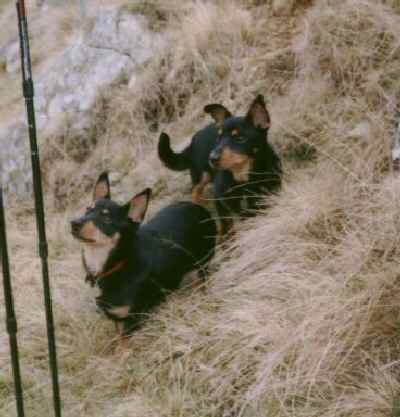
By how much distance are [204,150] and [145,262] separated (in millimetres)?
1126

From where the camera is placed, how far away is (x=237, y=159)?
12.4 feet

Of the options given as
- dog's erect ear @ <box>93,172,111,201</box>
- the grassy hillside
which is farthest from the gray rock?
dog's erect ear @ <box>93,172,111,201</box>

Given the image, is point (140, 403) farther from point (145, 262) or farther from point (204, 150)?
point (204, 150)

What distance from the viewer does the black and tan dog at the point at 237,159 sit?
12.4 ft

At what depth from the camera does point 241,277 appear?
332 centimetres

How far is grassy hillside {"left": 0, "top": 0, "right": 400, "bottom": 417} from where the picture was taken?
8.44 feet

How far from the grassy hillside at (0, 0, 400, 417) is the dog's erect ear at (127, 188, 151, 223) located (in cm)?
53

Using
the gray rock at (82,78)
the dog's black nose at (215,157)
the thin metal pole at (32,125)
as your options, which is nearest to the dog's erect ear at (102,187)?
the dog's black nose at (215,157)

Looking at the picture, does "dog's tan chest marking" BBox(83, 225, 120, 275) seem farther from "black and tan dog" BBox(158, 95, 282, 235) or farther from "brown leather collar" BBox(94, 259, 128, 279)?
"black and tan dog" BBox(158, 95, 282, 235)

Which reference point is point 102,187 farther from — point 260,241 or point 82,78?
point 82,78

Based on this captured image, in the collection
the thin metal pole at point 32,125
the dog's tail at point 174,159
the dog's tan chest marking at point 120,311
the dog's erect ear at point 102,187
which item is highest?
the thin metal pole at point 32,125

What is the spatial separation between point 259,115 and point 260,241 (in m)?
0.85

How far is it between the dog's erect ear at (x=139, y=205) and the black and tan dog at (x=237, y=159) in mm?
540

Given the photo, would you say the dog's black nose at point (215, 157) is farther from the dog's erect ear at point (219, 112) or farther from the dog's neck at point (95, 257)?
the dog's neck at point (95, 257)
